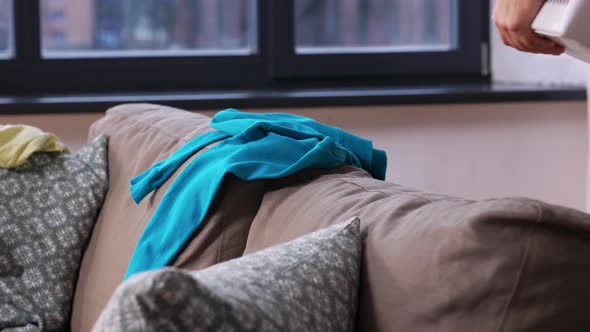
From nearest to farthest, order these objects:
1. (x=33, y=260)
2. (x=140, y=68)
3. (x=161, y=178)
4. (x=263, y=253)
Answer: (x=263, y=253), (x=161, y=178), (x=33, y=260), (x=140, y=68)

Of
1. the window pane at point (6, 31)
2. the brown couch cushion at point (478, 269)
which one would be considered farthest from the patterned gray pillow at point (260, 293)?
the window pane at point (6, 31)

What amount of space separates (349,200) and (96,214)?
0.87 meters

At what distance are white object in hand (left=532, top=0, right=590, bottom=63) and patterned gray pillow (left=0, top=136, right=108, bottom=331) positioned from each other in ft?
3.66

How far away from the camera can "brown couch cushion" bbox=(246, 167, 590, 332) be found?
83cm

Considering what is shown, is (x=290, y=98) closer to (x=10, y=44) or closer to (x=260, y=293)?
(x=10, y=44)

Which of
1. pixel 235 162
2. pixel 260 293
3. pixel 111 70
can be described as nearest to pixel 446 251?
pixel 260 293

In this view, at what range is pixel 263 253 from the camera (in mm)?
914

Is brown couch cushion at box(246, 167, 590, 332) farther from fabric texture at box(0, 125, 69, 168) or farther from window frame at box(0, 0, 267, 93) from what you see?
window frame at box(0, 0, 267, 93)

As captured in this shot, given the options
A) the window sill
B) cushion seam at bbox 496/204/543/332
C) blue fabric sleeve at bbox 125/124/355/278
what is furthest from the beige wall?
cushion seam at bbox 496/204/543/332

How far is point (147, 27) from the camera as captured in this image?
286 cm

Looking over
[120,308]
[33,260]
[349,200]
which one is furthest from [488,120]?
[120,308]

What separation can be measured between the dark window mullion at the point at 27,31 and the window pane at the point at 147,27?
4 cm

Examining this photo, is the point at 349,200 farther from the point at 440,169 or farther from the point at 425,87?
the point at 425,87

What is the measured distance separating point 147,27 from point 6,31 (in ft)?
1.33
